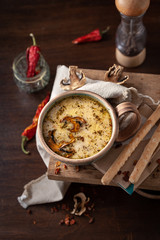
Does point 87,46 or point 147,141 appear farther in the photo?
point 87,46

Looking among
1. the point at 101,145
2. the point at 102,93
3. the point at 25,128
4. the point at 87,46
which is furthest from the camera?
the point at 87,46

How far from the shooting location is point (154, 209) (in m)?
1.60

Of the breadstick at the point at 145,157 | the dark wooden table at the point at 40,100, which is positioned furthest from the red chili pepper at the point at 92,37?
the breadstick at the point at 145,157

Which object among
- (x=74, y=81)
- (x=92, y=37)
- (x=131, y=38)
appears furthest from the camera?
(x=92, y=37)

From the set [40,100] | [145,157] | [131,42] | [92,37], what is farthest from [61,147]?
[92,37]

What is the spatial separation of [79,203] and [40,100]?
559 millimetres

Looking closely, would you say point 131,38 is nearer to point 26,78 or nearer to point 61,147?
point 26,78

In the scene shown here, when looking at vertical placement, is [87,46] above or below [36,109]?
above

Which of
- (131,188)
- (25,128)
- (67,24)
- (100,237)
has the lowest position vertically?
(100,237)

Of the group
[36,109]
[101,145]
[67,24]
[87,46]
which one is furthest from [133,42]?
[101,145]

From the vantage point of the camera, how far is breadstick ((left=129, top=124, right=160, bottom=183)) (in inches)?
51.8

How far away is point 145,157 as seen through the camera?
1.33 m

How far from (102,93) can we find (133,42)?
480 millimetres

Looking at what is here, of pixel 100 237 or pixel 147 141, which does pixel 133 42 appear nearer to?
pixel 147 141
